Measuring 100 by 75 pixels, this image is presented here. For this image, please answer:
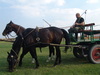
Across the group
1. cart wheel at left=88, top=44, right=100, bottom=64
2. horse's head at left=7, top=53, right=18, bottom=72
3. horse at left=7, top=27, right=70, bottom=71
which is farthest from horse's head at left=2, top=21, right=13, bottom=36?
cart wheel at left=88, top=44, right=100, bottom=64

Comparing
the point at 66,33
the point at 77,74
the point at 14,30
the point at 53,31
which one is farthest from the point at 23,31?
the point at 77,74

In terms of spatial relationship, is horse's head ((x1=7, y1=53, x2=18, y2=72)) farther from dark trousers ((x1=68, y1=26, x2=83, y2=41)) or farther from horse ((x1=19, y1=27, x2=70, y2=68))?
dark trousers ((x1=68, y1=26, x2=83, y2=41))

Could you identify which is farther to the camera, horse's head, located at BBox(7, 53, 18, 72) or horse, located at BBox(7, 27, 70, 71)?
horse, located at BBox(7, 27, 70, 71)

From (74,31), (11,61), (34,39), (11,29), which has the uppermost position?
(11,29)

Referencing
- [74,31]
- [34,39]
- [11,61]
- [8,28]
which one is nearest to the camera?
[11,61]

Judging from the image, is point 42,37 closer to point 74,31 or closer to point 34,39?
point 34,39

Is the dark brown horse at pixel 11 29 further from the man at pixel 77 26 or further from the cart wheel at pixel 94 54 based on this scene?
the cart wheel at pixel 94 54

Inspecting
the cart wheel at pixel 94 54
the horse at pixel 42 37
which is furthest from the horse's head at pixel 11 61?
the cart wheel at pixel 94 54

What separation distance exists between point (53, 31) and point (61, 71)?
2.15 metres

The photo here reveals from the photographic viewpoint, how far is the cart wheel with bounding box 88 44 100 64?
8585 millimetres

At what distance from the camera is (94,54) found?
882cm

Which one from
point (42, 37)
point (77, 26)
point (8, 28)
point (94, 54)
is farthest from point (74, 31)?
point (8, 28)

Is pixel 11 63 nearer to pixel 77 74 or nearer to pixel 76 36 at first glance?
pixel 77 74

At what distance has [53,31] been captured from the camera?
8609 mm
